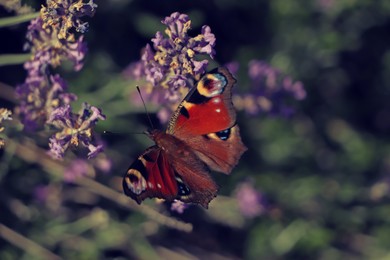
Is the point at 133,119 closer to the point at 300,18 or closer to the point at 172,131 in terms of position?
the point at 172,131

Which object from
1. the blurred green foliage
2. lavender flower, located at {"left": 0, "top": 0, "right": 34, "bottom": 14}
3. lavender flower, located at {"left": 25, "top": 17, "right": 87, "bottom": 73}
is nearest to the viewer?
lavender flower, located at {"left": 0, "top": 0, "right": 34, "bottom": 14}

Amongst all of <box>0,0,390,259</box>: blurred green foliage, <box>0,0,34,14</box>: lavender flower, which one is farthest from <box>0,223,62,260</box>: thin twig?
<box>0,0,34,14</box>: lavender flower

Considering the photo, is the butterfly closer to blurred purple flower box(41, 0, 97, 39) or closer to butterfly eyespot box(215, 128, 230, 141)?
butterfly eyespot box(215, 128, 230, 141)

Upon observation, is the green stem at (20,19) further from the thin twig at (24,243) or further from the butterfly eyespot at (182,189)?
the thin twig at (24,243)

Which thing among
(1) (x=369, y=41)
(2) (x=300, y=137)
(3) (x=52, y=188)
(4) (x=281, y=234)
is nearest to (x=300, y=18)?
(1) (x=369, y=41)

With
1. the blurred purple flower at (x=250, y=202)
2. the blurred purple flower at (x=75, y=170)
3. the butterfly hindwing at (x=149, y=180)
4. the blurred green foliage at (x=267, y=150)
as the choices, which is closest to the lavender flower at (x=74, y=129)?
the butterfly hindwing at (x=149, y=180)

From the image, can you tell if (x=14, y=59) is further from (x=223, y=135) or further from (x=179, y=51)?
(x=223, y=135)

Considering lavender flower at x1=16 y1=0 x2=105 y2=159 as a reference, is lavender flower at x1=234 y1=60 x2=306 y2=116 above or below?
above
